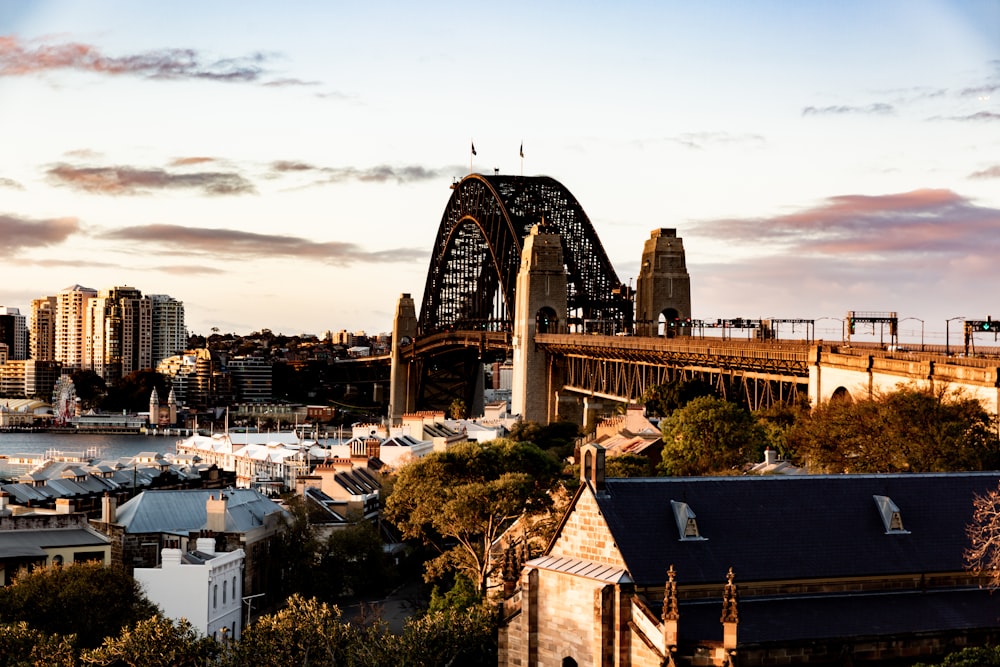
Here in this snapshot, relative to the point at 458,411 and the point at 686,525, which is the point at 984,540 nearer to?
the point at 686,525

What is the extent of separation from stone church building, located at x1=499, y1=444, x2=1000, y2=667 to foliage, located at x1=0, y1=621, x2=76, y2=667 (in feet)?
43.2

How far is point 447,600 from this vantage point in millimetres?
55719

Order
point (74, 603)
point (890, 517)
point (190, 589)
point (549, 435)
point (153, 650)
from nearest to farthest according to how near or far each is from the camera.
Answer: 1. point (890, 517)
2. point (153, 650)
3. point (74, 603)
4. point (190, 589)
5. point (549, 435)

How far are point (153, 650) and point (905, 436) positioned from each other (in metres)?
27.2

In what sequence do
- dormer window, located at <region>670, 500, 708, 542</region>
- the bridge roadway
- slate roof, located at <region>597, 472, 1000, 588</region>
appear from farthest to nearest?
the bridge roadway → dormer window, located at <region>670, 500, 708, 542</region> → slate roof, located at <region>597, 472, 1000, 588</region>

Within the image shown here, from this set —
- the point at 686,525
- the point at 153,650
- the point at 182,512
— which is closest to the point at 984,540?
the point at 686,525

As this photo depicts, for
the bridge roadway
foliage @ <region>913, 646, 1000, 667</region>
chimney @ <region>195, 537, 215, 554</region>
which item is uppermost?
the bridge roadway

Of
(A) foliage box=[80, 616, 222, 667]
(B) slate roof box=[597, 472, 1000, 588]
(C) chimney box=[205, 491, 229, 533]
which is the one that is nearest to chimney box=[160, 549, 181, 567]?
(C) chimney box=[205, 491, 229, 533]

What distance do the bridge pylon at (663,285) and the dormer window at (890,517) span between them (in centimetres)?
10026

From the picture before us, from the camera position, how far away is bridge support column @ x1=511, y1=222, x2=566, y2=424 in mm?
141625

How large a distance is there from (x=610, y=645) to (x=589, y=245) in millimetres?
139899

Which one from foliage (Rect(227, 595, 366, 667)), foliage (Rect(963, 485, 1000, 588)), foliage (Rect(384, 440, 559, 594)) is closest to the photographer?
foliage (Rect(963, 485, 1000, 588))

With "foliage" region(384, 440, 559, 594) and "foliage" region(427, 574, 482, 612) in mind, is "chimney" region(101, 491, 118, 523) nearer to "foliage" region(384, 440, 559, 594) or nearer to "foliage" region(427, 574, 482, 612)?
"foliage" region(384, 440, 559, 594)

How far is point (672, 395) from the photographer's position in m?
97.6
